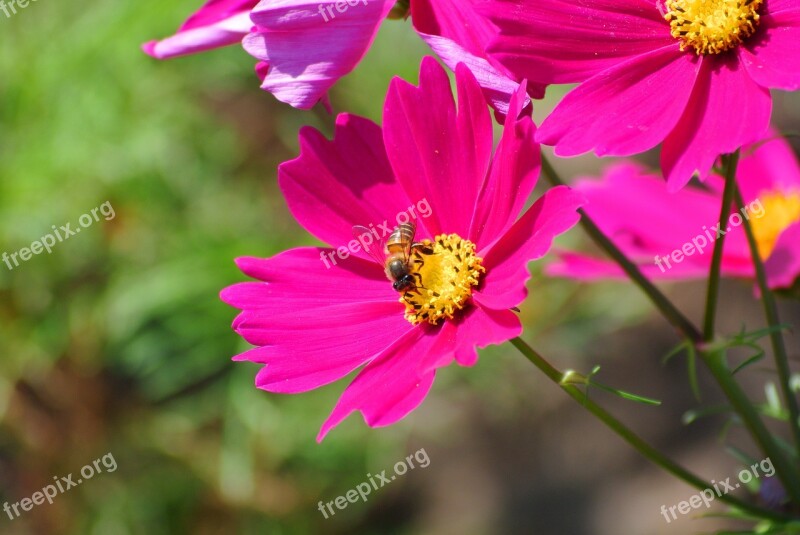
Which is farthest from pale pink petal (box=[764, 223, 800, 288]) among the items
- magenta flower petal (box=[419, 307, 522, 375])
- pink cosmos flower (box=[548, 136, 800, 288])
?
magenta flower petal (box=[419, 307, 522, 375])

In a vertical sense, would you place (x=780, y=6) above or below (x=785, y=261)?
above

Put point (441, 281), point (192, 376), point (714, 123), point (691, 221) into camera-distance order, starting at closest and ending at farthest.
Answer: point (714, 123) < point (441, 281) < point (691, 221) < point (192, 376)

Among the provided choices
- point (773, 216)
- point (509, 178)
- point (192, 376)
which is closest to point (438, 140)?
point (509, 178)

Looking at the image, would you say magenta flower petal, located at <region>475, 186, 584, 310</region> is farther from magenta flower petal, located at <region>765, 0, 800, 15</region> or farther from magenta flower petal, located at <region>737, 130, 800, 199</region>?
magenta flower petal, located at <region>737, 130, 800, 199</region>

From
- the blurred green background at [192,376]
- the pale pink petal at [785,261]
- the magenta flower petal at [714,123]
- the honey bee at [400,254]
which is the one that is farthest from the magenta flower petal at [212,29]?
the blurred green background at [192,376]

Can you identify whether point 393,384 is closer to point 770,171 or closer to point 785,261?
point 785,261

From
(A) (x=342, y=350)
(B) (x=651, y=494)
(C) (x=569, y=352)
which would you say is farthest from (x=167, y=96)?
(A) (x=342, y=350)
